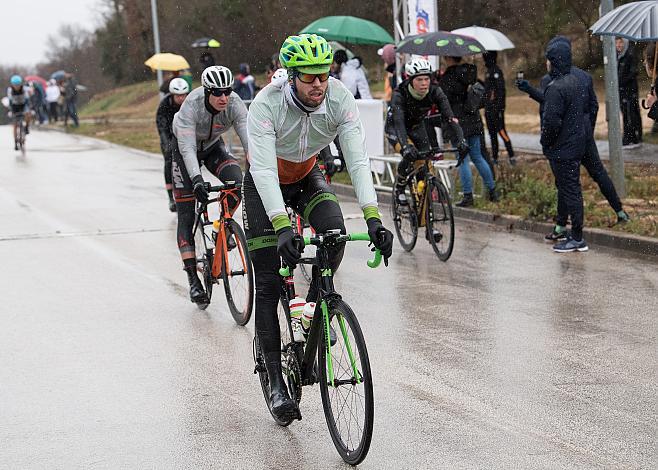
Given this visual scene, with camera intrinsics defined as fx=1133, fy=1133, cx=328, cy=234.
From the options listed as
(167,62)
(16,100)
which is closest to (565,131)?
(167,62)

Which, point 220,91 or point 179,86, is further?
point 179,86

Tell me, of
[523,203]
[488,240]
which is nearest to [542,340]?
[488,240]

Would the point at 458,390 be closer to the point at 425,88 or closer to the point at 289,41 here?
the point at 289,41

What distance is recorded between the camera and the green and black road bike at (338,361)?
5152 mm

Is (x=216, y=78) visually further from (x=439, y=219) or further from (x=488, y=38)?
(x=488, y=38)

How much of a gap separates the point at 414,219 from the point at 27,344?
4663 mm

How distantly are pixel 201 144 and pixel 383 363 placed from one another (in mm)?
2887

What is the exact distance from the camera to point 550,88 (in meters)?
11.1

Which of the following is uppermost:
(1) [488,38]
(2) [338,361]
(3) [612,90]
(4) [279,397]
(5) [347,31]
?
(5) [347,31]

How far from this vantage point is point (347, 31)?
19.0 m

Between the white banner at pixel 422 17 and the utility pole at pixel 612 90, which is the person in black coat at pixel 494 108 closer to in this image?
the white banner at pixel 422 17

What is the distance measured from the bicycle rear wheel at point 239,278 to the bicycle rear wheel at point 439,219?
111 inches

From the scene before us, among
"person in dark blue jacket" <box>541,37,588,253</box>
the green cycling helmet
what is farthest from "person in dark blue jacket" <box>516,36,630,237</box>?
the green cycling helmet

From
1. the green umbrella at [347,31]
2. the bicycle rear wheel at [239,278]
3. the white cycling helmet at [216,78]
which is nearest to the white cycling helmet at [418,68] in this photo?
the white cycling helmet at [216,78]
